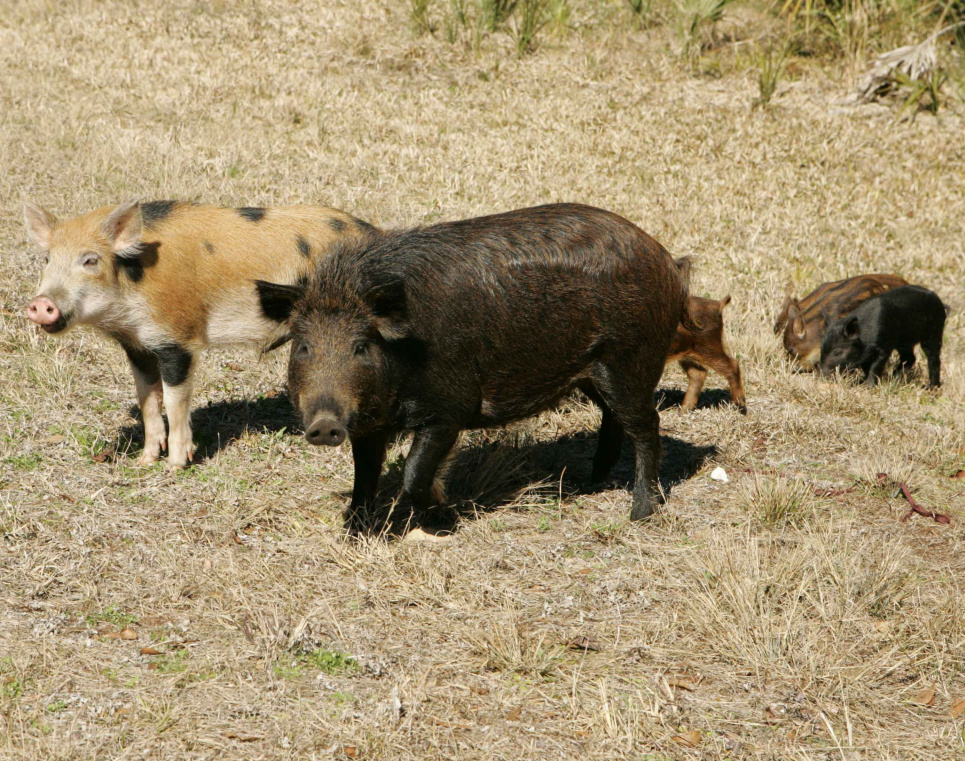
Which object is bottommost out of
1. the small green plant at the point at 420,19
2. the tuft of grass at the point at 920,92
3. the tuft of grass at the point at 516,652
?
the tuft of grass at the point at 516,652

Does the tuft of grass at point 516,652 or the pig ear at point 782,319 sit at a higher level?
the pig ear at point 782,319

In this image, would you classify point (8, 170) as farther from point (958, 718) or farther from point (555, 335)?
point (958, 718)

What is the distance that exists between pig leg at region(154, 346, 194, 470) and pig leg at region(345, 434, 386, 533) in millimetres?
1097

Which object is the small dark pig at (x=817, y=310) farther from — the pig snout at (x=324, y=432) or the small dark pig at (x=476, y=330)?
the pig snout at (x=324, y=432)

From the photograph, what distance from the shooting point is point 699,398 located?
7426 mm

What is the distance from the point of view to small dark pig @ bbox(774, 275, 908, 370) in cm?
821

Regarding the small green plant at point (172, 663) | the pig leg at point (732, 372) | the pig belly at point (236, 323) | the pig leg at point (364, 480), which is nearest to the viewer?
the small green plant at point (172, 663)

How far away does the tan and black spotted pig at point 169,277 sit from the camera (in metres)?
5.40

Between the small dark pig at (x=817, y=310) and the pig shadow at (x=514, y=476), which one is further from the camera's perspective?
the small dark pig at (x=817, y=310)

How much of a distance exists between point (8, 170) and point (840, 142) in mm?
8857

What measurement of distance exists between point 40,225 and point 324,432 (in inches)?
91.3

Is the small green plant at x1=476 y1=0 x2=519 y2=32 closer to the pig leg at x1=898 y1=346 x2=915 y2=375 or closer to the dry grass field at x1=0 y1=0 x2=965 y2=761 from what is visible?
the dry grass field at x1=0 y1=0 x2=965 y2=761

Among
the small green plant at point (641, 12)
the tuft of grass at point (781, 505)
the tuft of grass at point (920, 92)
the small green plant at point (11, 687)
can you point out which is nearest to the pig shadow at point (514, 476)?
the tuft of grass at point (781, 505)

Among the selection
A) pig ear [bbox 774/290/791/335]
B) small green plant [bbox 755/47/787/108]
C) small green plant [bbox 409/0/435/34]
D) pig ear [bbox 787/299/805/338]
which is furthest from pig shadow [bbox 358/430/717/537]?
small green plant [bbox 409/0/435/34]
